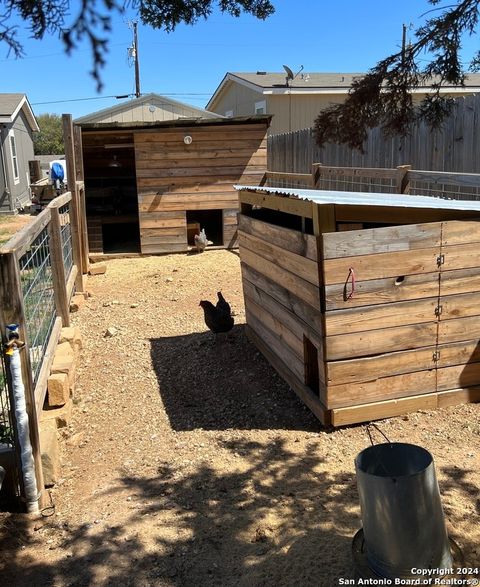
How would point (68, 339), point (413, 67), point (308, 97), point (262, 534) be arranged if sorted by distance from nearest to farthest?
point (262, 534) < point (413, 67) < point (68, 339) < point (308, 97)

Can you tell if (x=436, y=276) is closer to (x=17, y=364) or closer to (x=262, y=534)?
(x=262, y=534)

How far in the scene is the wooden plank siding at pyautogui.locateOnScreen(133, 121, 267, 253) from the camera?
12.2 m

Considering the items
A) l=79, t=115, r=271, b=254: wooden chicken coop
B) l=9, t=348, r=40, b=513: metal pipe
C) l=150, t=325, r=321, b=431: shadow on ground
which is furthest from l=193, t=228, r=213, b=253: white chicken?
l=9, t=348, r=40, b=513: metal pipe

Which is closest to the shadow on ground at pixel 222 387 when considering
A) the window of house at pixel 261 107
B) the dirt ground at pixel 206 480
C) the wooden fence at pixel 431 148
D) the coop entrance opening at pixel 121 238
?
the dirt ground at pixel 206 480

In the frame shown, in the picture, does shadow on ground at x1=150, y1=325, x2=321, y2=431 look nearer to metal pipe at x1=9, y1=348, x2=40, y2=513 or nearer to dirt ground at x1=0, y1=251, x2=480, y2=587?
dirt ground at x1=0, y1=251, x2=480, y2=587

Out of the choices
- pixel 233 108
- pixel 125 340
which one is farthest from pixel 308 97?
pixel 125 340

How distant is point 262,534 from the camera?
10.7 ft

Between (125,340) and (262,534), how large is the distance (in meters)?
4.12

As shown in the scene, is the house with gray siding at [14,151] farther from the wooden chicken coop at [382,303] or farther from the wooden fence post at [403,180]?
the wooden chicken coop at [382,303]

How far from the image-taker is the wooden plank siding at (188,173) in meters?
12.2

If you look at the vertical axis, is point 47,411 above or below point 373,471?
below

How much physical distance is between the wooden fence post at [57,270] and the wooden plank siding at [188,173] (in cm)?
563

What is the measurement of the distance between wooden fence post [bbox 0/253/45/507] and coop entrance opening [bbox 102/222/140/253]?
9521 millimetres

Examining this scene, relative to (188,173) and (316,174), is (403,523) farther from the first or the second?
(188,173)
